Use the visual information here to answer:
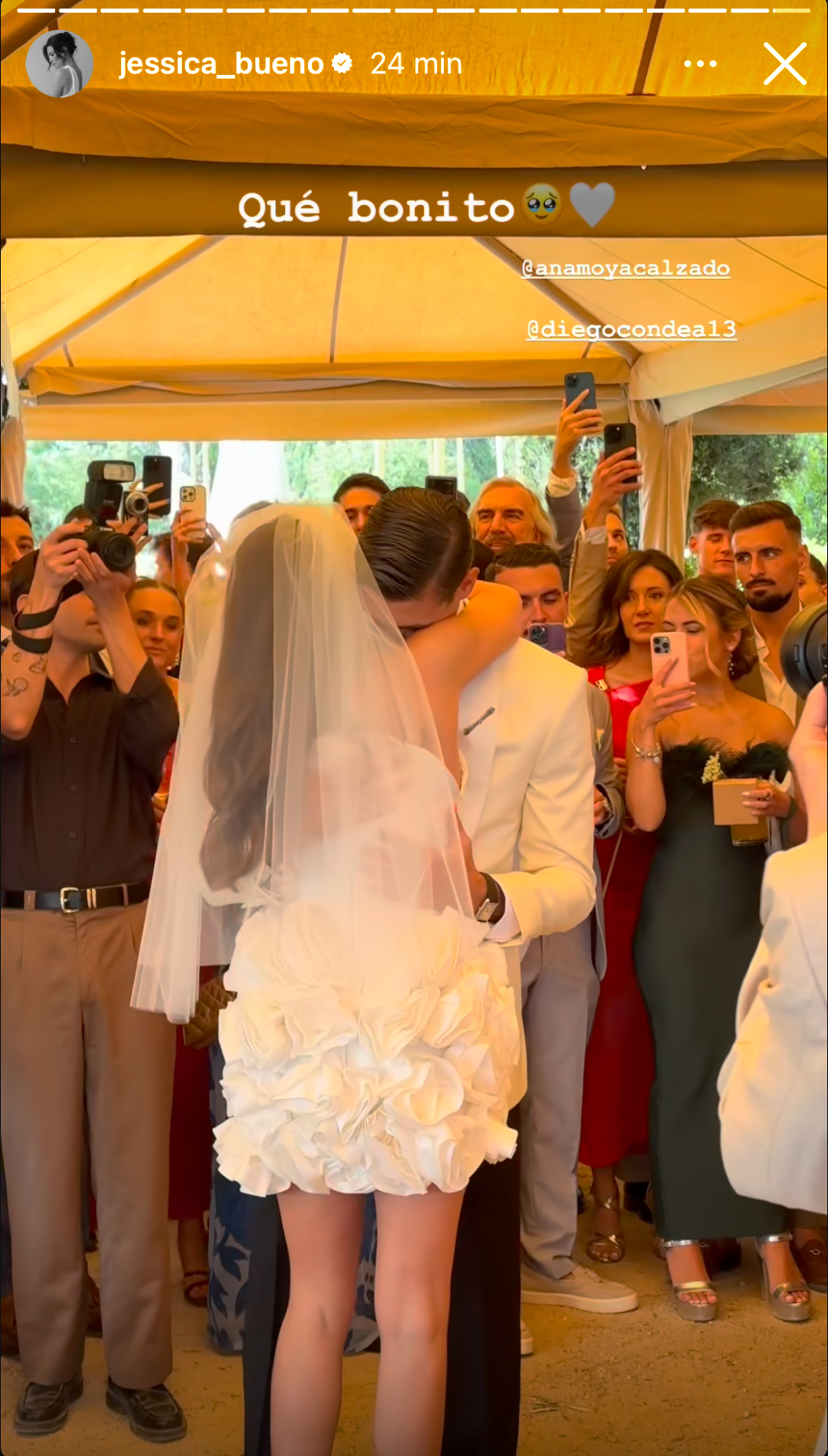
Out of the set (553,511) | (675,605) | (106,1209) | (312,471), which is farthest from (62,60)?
(106,1209)

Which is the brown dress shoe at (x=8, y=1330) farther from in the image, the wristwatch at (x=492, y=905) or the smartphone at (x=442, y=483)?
the smartphone at (x=442, y=483)

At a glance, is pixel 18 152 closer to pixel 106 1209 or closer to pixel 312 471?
pixel 312 471

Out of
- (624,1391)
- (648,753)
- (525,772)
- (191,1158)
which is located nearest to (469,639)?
(525,772)

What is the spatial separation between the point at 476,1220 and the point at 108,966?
734 mm

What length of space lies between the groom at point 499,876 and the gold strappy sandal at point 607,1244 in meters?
0.35

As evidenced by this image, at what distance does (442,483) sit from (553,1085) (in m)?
1.03

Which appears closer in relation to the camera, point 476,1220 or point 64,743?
point 476,1220

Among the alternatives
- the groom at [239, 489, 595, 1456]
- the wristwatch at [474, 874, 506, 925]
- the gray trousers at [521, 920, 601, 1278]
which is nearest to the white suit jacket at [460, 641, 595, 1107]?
the groom at [239, 489, 595, 1456]

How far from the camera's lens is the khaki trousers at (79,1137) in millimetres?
2545

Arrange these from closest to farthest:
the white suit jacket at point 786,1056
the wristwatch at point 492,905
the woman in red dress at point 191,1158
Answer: the white suit jacket at point 786,1056 → the wristwatch at point 492,905 → the woman in red dress at point 191,1158

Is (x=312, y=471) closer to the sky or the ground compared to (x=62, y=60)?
closer to the ground

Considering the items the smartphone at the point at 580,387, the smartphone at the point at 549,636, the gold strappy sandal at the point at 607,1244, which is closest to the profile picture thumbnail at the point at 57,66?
the smartphone at the point at 580,387

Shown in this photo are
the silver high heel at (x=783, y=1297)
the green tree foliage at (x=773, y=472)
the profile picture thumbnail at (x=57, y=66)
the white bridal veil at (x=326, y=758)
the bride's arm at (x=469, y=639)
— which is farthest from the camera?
the silver high heel at (x=783, y=1297)

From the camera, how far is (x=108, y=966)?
8.38 ft
